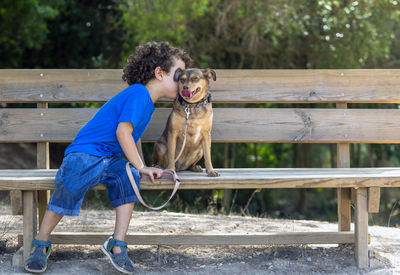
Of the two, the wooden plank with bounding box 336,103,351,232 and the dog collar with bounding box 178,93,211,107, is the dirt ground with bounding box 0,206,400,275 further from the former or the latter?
the dog collar with bounding box 178,93,211,107

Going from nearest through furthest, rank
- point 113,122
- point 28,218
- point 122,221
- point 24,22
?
point 122,221 < point 28,218 < point 113,122 < point 24,22

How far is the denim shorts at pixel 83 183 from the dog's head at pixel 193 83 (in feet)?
2.07

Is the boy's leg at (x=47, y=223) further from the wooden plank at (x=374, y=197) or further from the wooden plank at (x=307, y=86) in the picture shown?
the wooden plank at (x=374, y=197)

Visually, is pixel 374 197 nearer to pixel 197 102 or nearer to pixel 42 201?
pixel 197 102

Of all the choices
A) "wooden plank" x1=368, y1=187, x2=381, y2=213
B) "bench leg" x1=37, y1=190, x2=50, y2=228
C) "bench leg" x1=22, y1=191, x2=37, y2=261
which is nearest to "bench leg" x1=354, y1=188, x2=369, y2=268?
"wooden plank" x1=368, y1=187, x2=381, y2=213

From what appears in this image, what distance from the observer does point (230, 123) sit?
408 centimetres

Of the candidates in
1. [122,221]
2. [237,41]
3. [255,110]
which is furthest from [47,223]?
[237,41]

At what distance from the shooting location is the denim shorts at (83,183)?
9.93 ft

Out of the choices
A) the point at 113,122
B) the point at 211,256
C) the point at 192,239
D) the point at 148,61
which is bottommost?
the point at 211,256

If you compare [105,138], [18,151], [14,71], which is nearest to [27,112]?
[14,71]

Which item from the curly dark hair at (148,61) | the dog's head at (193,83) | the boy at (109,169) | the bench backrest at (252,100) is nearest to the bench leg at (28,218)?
the boy at (109,169)

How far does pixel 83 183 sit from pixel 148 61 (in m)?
0.98

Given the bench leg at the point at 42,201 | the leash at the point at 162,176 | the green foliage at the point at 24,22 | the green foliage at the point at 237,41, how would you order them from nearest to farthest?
the leash at the point at 162,176 → the bench leg at the point at 42,201 → the green foliage at the point at 237,41 → the green foliage at the point at 24,22

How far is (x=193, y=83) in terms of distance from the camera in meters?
3.33
